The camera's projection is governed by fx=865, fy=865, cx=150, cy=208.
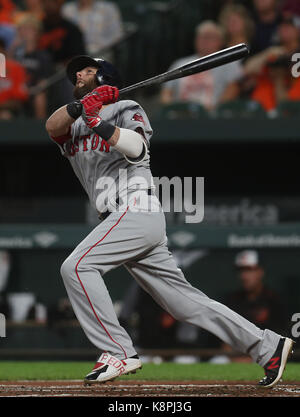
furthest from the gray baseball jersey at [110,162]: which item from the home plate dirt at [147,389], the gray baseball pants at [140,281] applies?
the home plate dirt at [147,389]

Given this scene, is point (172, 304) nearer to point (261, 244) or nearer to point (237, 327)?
point (237, 327)

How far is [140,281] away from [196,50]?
212 inches

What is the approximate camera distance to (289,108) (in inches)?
327

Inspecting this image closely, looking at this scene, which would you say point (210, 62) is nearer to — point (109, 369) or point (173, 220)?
point (109, 369)

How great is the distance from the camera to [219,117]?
8.31m

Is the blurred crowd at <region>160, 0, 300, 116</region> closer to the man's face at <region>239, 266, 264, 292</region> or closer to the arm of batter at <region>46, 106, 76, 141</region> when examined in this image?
the man's face at <region>239, 266, 264, 292</region>

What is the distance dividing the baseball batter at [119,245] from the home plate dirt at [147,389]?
12 cm

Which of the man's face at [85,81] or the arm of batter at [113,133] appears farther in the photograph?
the man's face at [85,81]

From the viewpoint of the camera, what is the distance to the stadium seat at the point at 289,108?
8.27 m

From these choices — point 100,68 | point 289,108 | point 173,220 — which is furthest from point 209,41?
point 100,68

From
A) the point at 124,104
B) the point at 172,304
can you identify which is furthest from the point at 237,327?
the point at 124,104

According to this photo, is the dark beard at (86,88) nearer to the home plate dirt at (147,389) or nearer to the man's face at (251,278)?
the home plate dirt at (147,389)

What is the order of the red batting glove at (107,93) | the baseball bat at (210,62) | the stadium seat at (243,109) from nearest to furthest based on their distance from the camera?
the red batting glove at (107,93) < the baseball bat at (210,62) < the stadium seat at (243,109)

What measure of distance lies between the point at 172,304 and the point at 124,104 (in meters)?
1.06
